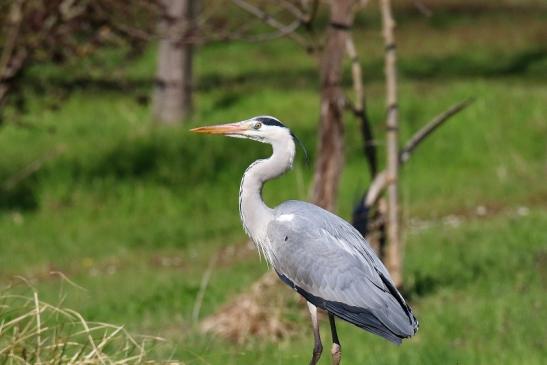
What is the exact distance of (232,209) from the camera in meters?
16.7

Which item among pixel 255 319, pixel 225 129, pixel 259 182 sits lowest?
pixel 255 319

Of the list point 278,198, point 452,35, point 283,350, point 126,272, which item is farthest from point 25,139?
point 452,35

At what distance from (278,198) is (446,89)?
644 cm

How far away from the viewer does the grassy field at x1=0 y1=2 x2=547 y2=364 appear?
381 inches

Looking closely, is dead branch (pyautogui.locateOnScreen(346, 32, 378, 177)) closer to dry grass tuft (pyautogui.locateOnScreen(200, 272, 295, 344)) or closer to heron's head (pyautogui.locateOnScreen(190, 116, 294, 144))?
dry grass tuft (pyautogui.locateOnScreen(200, 272, 295, 344))

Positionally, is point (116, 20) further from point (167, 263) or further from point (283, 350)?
point (283, 350)

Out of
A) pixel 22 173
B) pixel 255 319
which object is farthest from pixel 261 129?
pixel 22 173

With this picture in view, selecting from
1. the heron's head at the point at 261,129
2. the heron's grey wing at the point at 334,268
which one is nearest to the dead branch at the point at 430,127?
the heron's grey wing at the point at 334,268

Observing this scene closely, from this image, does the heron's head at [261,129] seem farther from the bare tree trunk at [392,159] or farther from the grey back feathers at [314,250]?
the bare tree trunk at [392,159]

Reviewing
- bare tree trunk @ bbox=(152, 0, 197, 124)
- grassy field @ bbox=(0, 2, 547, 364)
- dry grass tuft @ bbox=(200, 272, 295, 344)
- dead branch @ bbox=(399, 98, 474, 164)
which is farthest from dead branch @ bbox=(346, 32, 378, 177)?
bare tree trunk @ bbox=(152, 0, 197, 124)

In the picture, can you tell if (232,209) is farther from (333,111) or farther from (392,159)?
(392,159)

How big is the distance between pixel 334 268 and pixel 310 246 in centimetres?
17

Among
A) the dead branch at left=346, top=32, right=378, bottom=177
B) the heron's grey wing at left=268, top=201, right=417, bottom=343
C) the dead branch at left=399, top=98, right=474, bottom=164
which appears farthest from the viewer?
the dead branch at left=346, top=32, right=378, bottom=177

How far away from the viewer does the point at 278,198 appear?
1659cm
